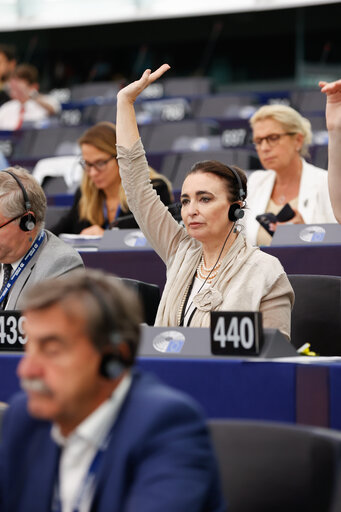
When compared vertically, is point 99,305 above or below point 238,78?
below

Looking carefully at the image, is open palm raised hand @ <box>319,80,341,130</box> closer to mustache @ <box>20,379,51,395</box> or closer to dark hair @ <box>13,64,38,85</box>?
mustache @ <box>20,379,51,395</box>

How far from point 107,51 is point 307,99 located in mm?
4547

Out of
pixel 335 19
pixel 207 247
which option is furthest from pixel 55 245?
pixel 335 19

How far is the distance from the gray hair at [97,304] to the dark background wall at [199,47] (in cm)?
940

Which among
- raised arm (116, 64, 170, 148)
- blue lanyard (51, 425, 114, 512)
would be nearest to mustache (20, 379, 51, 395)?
blue lanyard (51, 425, 114, 512)

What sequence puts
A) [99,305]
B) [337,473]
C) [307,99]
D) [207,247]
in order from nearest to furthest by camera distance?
[99,305] → [337,473] → [207,247] → [307,99]

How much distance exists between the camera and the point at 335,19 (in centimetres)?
1055

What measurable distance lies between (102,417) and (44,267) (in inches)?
58.6

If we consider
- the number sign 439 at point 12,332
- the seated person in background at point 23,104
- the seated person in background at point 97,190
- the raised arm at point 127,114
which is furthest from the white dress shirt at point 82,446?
the seated person in background at point 23,104

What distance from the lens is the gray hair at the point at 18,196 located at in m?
2.73

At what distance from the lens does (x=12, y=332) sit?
2.26 meters

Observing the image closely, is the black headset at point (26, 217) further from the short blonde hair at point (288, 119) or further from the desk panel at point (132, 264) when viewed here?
the short blonde hair at point (288, 119)

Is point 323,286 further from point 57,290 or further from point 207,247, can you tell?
point 57,290

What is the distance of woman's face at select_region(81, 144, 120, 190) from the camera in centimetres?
408
